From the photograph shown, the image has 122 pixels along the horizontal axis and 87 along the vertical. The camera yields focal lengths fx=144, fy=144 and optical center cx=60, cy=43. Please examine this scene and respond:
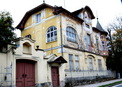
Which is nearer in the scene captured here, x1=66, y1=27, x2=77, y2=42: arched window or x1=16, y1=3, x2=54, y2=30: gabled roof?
x1=66, y1=27, x2=77, y2=42: arched window

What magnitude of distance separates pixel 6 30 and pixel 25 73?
4123 millimetres

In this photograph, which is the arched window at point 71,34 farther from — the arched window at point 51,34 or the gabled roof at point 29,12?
the gabled roof at point 29,12

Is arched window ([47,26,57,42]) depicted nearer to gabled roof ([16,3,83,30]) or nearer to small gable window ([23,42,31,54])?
gabled roof ([16,3,83,30])

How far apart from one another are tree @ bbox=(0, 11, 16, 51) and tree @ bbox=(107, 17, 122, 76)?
72.5 feet

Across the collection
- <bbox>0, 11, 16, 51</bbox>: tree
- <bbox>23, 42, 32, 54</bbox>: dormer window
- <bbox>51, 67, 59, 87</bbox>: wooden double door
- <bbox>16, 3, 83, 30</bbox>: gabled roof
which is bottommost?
<bbox>51, 67, 59, 87</bbox>: wooden double door

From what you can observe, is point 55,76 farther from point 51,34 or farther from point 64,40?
point 51,34

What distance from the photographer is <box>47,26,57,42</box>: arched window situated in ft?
60.1

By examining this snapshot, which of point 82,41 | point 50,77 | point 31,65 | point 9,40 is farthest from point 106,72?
point 9,40

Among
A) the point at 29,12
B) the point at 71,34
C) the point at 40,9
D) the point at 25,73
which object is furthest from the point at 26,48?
the point at 29,12

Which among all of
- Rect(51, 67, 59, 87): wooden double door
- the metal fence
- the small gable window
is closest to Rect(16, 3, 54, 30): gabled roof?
the small gable window

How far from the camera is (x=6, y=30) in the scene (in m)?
10.1

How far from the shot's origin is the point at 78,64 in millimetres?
19406

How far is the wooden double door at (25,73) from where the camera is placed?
11.7 m

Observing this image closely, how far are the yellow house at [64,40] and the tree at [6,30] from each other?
411 centimetres
